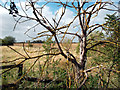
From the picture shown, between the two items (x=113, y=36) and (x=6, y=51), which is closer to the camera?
(x=113, y=36)

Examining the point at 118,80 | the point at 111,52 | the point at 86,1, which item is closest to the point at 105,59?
the point at 111,52

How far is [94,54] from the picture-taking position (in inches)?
56.3

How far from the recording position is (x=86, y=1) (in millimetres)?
590

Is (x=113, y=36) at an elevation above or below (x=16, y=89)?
above

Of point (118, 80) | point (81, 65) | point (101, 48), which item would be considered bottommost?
point (118, 80)

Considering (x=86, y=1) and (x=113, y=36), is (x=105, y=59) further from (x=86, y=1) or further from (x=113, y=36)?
(x=86, y=1)

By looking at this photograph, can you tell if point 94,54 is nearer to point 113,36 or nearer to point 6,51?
point 113,36

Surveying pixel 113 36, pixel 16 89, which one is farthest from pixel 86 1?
pixel 16 89

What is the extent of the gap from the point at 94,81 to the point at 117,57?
0.32m

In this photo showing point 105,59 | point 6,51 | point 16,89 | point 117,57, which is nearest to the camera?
point 117,57

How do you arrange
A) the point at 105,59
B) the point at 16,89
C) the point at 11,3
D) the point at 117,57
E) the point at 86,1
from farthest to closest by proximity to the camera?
the point at 16,89
the point at 105,59
the point at 117,57
the point at 86,1
the point at 11,3

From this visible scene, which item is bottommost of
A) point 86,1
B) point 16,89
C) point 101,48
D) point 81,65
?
point 16,89

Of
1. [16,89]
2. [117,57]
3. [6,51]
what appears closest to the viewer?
[117,57]

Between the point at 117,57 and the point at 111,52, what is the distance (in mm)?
107
